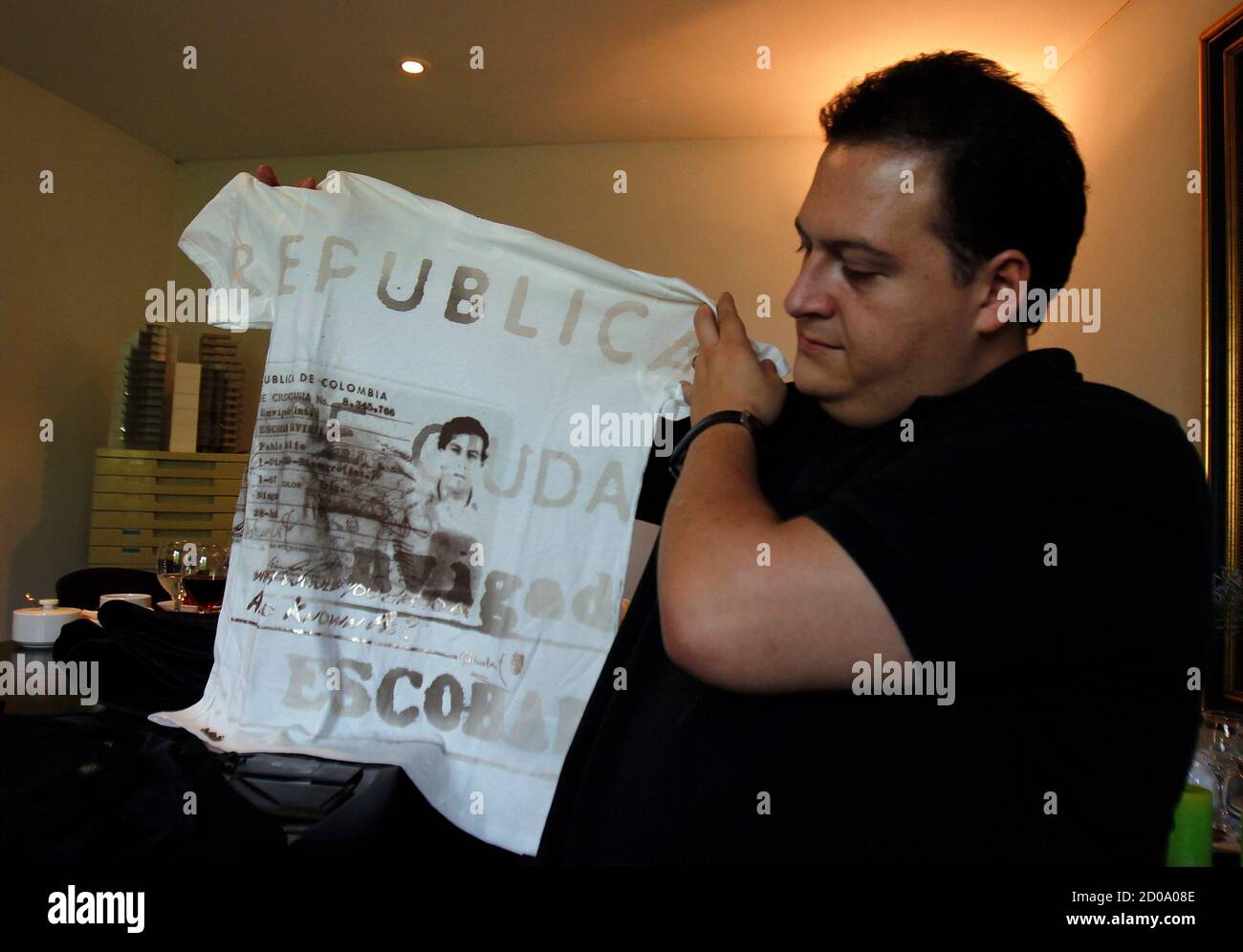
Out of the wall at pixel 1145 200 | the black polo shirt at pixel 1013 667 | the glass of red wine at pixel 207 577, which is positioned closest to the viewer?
the black polo shirt at pixel 1013 667

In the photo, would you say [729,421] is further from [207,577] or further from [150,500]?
[150,500]

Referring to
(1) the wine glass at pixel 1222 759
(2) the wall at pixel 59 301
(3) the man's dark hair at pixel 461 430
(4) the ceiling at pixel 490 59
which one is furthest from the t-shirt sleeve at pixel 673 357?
(2) the wall at pixel 59 301

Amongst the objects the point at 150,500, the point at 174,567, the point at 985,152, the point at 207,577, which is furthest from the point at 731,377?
the point at 150,500

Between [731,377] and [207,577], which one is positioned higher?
[731,377]

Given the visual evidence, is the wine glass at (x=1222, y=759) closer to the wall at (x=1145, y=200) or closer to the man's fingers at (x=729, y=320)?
the man's fingers at (x=729, y=320)

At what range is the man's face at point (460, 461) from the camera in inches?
41.8

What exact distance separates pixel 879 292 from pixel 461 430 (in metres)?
0.50

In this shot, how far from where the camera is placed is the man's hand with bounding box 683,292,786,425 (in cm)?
88

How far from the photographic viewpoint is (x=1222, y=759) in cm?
113

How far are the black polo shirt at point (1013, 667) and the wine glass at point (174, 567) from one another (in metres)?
1.33

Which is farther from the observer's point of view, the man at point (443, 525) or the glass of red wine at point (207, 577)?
the glass of red wine at point (207, 577)

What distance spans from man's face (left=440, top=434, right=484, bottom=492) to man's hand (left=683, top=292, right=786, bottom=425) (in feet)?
0.84

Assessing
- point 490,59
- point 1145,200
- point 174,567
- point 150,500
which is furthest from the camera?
point 150,500
